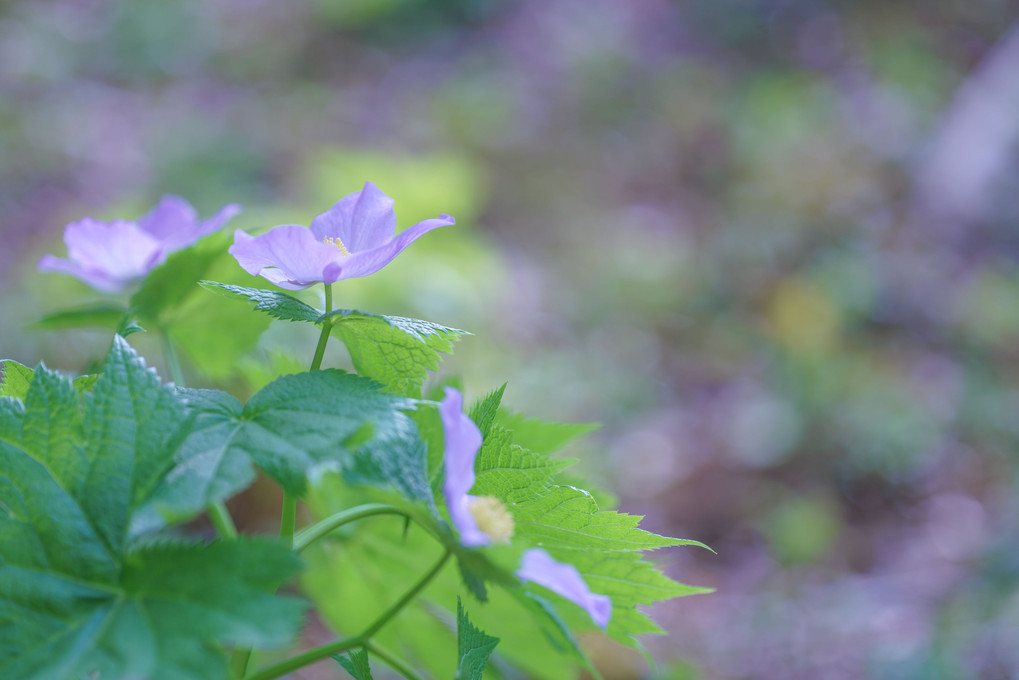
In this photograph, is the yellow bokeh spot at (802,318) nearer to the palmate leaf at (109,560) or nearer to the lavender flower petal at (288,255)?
Answer: the lavender flower petal at (288,255)

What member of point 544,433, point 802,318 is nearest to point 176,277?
point 544,433

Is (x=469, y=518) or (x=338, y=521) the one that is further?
(x=338, y=521)

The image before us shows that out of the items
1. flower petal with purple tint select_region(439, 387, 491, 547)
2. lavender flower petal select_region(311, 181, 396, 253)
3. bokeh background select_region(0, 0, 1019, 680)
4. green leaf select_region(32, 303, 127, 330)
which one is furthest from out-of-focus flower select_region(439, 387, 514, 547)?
green leaf select_region(32, 303, 127, 330)

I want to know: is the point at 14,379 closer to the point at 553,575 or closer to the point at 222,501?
the point at 222,501

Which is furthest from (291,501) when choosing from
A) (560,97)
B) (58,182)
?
(560,97)

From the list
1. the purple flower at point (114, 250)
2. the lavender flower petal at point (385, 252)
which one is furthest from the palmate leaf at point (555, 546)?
the purple flower at point (114, 250)

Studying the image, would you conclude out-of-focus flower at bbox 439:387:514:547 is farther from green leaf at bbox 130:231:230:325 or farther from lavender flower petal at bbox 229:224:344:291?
green leaf at bbox 130:231:230:325

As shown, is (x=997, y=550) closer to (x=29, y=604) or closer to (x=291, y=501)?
(x=291, y=501)
